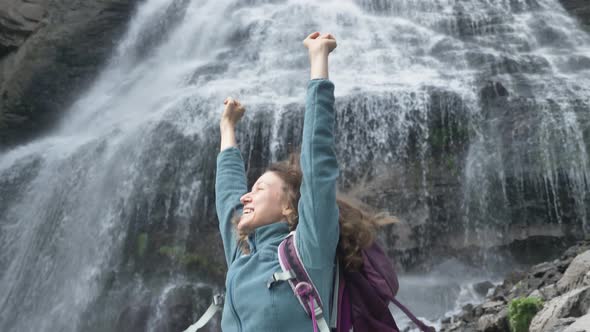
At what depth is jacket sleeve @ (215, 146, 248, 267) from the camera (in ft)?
7.03

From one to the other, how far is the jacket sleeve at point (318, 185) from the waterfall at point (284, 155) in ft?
24.7

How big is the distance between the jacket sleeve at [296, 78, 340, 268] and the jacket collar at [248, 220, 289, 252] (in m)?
0.19

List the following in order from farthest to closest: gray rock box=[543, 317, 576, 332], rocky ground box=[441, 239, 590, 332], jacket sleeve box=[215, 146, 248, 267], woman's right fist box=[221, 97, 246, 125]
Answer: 1. rocky ground box=[441, 239, 590, 332]
2. gray rock box=[543, 317, 576, 332]
3. woman's right fist box=[221, 97, 246, 125]
4. jacket sleeve box=[215, 146, 248, 267]

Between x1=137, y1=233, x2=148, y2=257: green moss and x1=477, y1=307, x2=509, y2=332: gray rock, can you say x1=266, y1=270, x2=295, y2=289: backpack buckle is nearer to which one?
x1=477, y1=307, x2=509, y2=332: gray rock

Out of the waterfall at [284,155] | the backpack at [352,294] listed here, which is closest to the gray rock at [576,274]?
the waterfall at [284,155]

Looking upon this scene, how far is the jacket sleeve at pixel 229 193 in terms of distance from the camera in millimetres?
2143

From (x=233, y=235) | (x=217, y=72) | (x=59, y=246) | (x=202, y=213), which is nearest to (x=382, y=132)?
(x=202, y=213)

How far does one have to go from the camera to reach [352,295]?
5.62 feet

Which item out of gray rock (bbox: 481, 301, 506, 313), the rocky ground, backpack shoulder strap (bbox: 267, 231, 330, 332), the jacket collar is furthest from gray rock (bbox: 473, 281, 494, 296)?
backpack shoulder strap (bbox: 267, 231, 330, 332)

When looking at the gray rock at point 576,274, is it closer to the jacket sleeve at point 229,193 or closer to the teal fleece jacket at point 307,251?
the jacket sleeve at point 229,193

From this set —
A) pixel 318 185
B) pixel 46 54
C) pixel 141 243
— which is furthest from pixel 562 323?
pixel 46 54

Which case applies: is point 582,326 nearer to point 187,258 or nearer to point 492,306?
point 492,306

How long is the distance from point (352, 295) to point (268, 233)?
36cm

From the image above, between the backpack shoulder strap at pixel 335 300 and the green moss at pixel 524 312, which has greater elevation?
the backpack shoulder strap at pixel 335 300
